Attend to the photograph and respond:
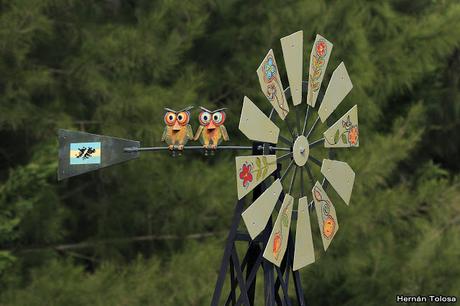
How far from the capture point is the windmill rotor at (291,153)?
3.32 meters

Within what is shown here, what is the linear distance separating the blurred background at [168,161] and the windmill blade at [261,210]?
97.7 inches

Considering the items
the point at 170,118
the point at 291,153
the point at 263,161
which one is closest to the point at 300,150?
the point at 291,153

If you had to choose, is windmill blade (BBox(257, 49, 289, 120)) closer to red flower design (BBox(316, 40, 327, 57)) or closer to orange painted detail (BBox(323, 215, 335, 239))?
red flower design (BBox(316, 40, 327, 57))

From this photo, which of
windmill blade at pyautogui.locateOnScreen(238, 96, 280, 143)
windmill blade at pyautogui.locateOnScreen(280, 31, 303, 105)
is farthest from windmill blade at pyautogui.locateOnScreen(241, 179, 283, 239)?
windmill blade at pyautogui.locateOnScreen(280, 31, 303, 105)

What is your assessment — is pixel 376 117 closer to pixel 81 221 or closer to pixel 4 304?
pixel 81 221

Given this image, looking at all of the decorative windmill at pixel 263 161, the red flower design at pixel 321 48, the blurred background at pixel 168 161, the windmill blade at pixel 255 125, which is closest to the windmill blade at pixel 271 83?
the decorative windmill at pixel 263 161

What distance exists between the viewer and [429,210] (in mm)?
7191

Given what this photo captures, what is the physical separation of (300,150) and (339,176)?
328 millimetres

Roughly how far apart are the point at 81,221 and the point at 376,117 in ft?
7.63

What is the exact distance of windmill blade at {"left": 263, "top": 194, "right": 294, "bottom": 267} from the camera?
339 cm

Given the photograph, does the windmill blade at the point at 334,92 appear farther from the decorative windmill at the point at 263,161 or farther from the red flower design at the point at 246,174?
the red flower design at the point at 246,174

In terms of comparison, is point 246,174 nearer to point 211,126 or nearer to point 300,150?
point 211,126

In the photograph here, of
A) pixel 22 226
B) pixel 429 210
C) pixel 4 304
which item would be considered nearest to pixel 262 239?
pixel 4 304

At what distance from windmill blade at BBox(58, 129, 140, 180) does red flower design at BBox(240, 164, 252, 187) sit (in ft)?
1.35
